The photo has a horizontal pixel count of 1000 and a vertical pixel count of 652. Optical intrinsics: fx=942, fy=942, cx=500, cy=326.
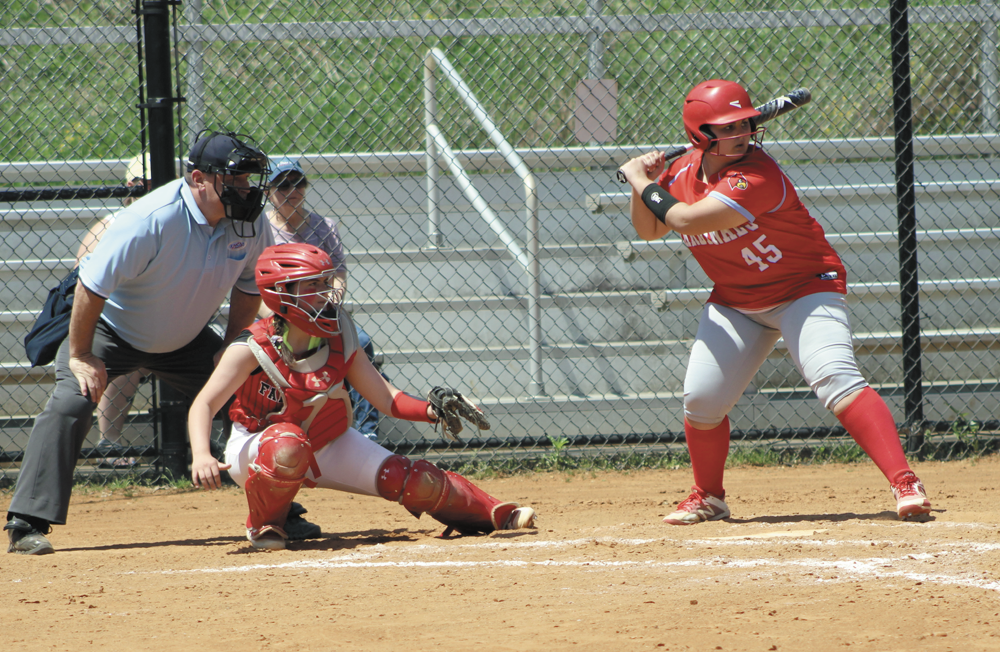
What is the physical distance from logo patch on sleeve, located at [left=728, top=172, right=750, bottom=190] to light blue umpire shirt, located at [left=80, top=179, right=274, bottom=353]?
2.02m

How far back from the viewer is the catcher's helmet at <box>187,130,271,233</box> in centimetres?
382

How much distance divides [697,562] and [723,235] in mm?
1282

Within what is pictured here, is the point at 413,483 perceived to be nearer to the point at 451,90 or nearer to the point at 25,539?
the point at 25,539

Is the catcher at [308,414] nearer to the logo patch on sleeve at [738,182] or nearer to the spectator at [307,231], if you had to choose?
the logo patch on sleeve at [738,182]

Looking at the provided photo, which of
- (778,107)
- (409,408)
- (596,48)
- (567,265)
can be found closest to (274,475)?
(409,408)

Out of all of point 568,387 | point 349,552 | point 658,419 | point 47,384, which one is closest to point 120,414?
point 47,384

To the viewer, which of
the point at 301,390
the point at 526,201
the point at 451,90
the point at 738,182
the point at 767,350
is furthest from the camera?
the point at 451,90

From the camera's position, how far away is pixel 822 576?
2877mm

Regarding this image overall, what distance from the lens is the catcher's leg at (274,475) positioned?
134 inches

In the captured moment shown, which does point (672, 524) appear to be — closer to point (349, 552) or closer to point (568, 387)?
point (349, 552)

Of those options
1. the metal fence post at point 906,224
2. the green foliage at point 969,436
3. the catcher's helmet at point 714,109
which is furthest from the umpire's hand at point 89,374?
the green foliage at point 969,436

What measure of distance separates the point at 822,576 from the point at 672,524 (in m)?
0.96

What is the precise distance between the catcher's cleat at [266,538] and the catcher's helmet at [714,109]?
2.20 metres

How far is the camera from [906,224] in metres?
5.44
